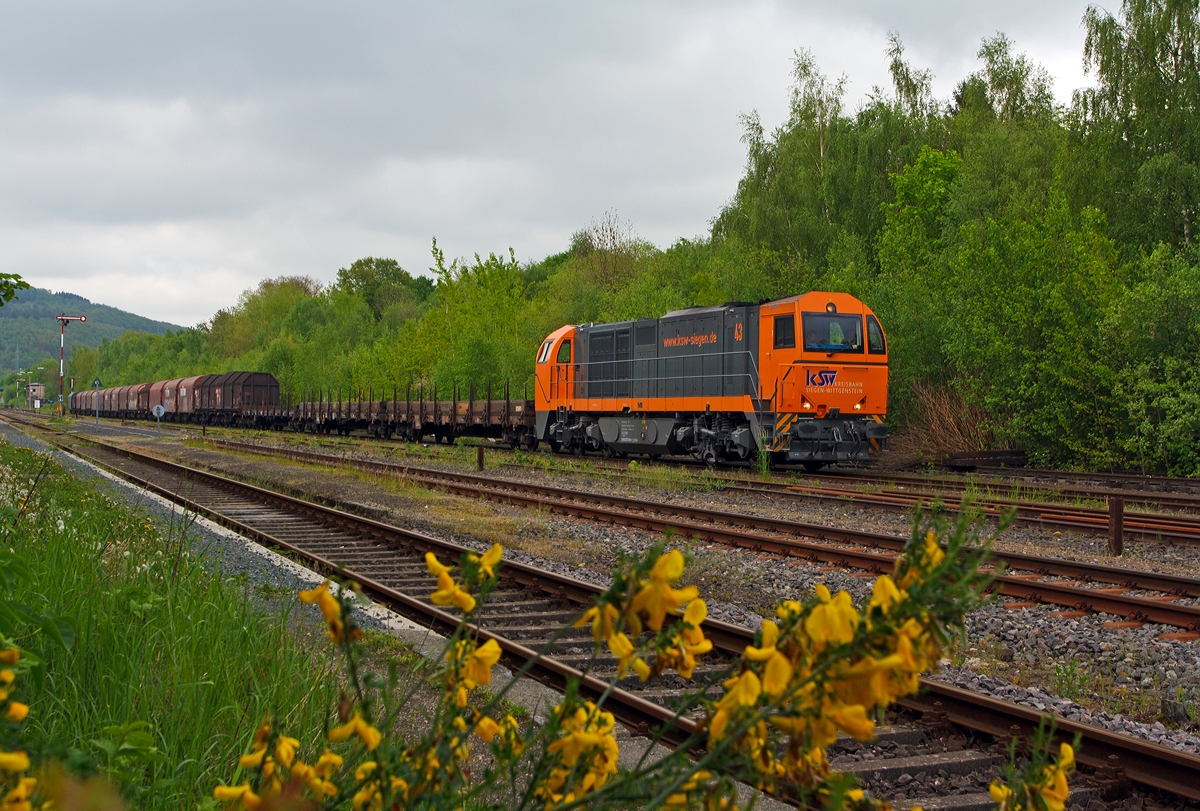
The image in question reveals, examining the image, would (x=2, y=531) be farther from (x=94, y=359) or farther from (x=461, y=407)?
(x=94, y=359)

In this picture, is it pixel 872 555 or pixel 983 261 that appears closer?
pixel 872 555

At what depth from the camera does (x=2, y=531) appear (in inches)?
264

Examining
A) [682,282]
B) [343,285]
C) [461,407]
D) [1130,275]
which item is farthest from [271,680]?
[343,285]

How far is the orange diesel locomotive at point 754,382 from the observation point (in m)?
19.3

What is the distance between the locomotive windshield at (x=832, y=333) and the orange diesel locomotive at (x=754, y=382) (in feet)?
0.07

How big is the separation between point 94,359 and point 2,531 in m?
168

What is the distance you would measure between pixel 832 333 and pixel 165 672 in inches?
673

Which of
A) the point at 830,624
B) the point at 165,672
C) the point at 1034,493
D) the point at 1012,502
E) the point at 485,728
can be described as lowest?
the point at 1034,493

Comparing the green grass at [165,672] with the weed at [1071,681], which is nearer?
the green grass at [165,672]

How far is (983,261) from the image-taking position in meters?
23.9

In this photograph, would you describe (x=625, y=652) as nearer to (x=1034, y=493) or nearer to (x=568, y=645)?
(x=568, y=645)

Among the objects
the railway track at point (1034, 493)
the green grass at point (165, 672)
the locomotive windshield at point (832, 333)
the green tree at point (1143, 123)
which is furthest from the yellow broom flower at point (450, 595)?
the green tree at point (1143, 123)

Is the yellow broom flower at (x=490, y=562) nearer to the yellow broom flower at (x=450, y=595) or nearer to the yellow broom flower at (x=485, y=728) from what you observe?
the yellow broom flower at (x=450, y=595)

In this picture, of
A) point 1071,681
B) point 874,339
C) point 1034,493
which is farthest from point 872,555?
point 874,339
